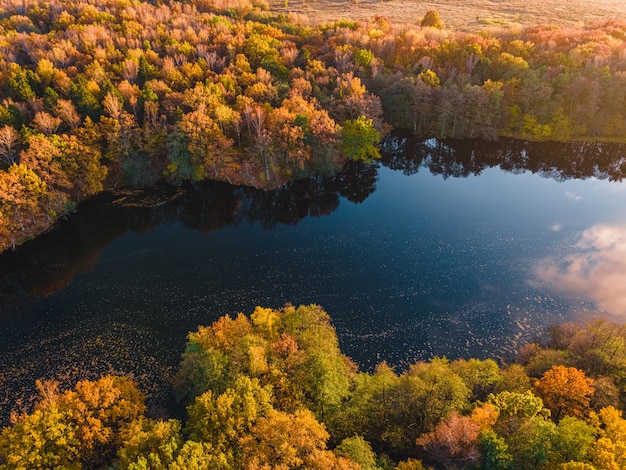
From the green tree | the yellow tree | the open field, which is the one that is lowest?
the green tree

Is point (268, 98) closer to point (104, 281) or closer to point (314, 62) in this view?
point (314, 62)

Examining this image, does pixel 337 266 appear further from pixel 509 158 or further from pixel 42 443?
pixel 509 158

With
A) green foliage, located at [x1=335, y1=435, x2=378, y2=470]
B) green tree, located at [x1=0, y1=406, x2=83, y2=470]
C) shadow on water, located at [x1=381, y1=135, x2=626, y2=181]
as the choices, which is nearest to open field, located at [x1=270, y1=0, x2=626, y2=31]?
shadow on water, located at [x1=381, y1=135, x2=626, y2=181]

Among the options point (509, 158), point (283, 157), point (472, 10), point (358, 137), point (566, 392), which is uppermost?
point (472, 10)

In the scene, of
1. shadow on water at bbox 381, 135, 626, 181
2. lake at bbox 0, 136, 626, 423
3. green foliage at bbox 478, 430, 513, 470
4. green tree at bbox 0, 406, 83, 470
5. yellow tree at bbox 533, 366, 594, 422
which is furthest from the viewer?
shadow on water at bbox 381, 135, 626, 181

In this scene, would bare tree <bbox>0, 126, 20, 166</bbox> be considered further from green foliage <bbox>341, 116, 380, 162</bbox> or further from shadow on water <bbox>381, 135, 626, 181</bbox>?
shadow on water <bbox>381, 135, 626, 181</bbox>

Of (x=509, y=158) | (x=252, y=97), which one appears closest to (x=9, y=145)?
(x=252, y=97)

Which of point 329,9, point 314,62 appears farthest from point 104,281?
point 329,9

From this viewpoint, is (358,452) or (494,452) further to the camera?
(358,452)
